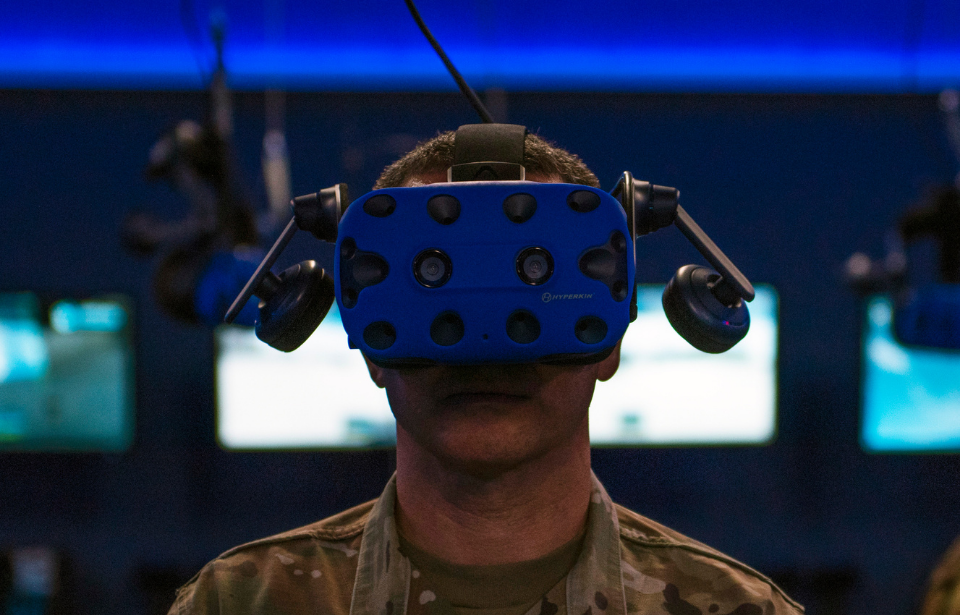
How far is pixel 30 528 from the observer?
3.46 meters

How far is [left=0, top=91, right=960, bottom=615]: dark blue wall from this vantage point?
3.41 metres

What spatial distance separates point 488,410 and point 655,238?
9.21 ft

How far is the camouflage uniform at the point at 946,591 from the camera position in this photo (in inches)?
49.8

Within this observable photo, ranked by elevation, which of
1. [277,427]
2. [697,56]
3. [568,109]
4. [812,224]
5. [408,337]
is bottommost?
[277,427]

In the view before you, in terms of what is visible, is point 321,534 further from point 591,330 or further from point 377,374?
point 591,330

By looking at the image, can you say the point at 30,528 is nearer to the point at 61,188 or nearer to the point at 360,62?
the point at 61,188

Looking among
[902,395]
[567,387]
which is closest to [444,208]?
[567,387]

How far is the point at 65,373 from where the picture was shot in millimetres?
3324

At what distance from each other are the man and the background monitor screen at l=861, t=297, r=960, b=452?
9.17 feet

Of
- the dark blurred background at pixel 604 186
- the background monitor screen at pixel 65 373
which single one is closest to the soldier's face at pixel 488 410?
the dark blurred background at pixel 604 186

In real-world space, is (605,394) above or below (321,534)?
below

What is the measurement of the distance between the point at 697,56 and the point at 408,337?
10.4 feet

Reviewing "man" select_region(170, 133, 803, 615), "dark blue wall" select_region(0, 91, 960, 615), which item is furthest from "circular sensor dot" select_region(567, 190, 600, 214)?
"dark blue wall" select_region(0, 91, 960, 615)

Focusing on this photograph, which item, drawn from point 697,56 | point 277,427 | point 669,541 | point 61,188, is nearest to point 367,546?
point 669,541
